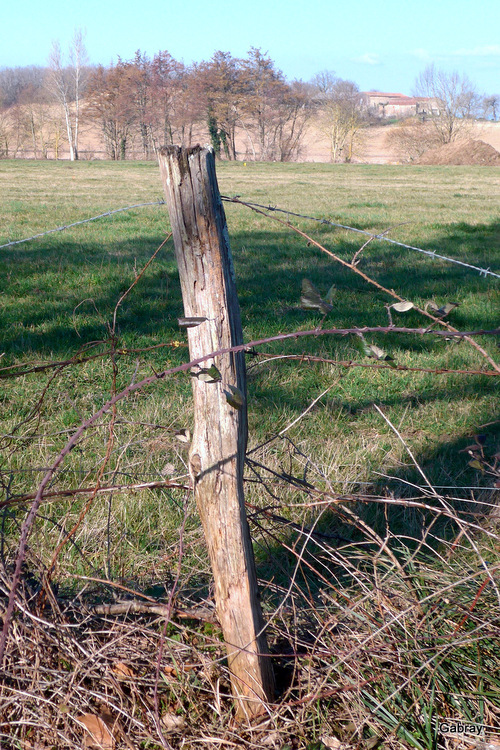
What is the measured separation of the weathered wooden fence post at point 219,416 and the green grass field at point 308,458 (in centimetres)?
14

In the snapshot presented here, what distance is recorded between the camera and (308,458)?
7.00 feet

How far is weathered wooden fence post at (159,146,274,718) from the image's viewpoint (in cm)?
152

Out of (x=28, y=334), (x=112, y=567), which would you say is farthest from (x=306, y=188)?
(x=112, y=567)

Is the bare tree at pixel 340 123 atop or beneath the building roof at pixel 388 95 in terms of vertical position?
beneath

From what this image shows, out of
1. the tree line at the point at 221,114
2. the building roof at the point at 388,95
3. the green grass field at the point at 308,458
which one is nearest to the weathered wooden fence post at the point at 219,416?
the green grass field at the point at 308,458

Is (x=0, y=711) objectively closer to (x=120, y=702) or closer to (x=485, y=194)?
(x=120, y=702)

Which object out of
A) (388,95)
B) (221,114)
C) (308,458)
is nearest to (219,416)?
(308,458)

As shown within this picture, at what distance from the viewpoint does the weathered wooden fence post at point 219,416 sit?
1524 mm

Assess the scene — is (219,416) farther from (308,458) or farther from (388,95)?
(388,95)

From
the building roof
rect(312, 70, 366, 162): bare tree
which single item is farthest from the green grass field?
the building roof

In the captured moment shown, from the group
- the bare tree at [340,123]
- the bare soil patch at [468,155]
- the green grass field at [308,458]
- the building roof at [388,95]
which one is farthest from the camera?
the building roof at [388,95]

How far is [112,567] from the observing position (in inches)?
93.0

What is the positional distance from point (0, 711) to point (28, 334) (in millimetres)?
3521

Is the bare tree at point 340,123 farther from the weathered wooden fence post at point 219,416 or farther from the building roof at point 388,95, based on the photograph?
the building roof at point 388,95
